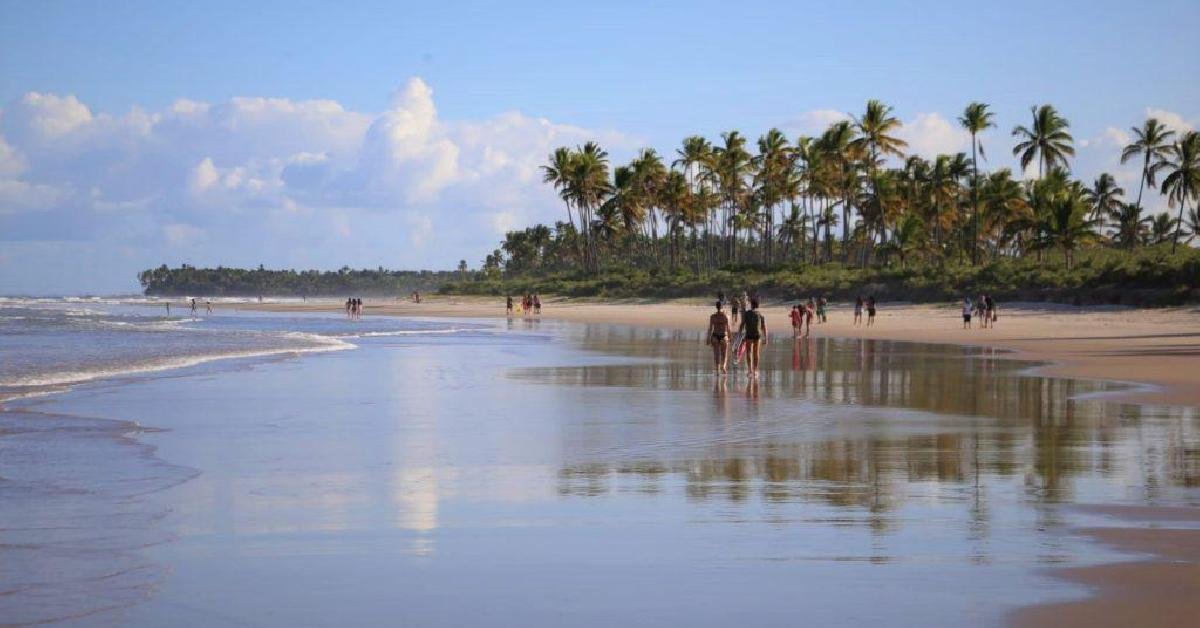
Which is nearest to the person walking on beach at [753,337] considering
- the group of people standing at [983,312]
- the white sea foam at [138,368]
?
the white sea foam at [138,368]

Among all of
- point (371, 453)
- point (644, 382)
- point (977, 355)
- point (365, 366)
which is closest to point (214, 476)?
point (371, 453)

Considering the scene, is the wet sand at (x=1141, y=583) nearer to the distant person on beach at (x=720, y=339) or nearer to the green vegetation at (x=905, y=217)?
the distant person on beach at (x=720, y=339)

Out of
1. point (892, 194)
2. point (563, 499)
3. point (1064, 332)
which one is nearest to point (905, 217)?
point (892, 194)

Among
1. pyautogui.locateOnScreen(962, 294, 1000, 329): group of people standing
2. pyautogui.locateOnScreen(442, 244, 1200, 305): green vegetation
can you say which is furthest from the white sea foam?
pyautogui.locateOnScreen(442, 244, 1200, 305): green vegetation

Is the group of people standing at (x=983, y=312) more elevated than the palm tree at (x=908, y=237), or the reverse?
the palm tree at (x=908, y=237)

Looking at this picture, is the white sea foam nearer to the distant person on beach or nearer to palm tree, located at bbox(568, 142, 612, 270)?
the distant person on beach

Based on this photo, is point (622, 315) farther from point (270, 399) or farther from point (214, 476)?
point (214, 476)

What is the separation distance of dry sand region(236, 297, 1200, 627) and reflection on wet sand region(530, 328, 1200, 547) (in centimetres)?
88

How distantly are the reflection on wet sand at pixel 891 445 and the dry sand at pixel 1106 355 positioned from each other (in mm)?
877

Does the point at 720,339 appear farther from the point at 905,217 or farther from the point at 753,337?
the point at 905,217

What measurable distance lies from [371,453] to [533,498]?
3.25m

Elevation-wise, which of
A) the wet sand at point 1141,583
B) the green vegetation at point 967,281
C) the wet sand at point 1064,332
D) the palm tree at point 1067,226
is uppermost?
the palm tree at point 1067,226

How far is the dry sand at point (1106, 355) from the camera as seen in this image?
19.0ft

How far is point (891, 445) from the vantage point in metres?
12.2
